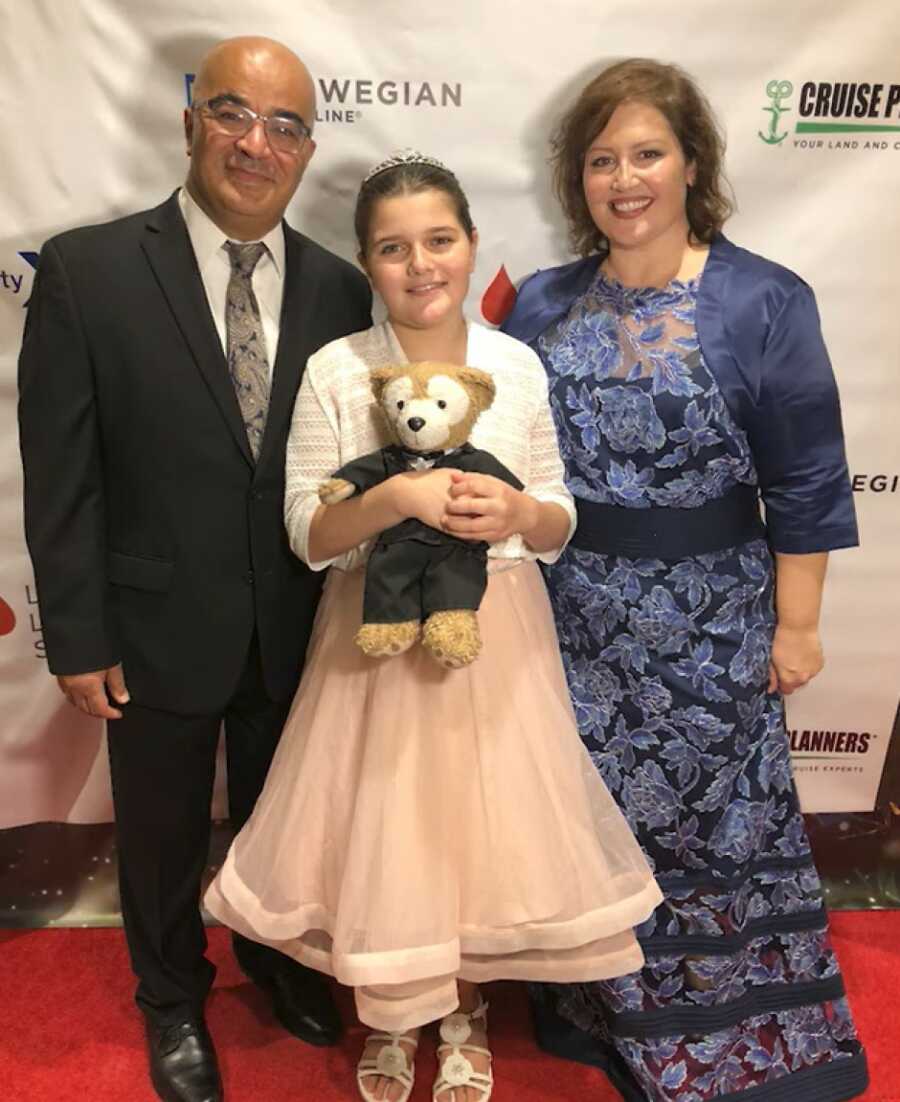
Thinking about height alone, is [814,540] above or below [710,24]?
below

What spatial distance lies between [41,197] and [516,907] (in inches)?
61.4

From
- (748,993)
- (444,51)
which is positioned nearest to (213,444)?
(444,51)

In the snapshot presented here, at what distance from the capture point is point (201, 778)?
1.76m

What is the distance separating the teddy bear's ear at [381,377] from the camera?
1.38 m

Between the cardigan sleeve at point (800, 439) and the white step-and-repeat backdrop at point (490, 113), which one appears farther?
the white step-and-repeat backdrop at point (490, 113)

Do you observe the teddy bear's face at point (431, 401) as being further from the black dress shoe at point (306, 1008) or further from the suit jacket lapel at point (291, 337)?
the black dress shoe at point (306, 1008)

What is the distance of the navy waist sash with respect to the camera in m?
1.63

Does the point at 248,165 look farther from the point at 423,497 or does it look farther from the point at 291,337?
the point at 423,497

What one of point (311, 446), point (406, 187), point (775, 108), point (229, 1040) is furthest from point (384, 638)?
point (775, 108)

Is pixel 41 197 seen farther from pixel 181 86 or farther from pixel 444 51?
pixel 444 51

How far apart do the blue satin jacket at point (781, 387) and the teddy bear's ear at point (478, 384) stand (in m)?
0.39

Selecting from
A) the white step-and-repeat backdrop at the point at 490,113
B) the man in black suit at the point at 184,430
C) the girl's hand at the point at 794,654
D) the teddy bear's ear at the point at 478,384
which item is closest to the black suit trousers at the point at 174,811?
the man in black suit at the point at 184,430

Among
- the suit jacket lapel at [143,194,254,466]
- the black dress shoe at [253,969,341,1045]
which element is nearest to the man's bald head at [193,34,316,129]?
the suit jacket lapel at [143,194,254,466]

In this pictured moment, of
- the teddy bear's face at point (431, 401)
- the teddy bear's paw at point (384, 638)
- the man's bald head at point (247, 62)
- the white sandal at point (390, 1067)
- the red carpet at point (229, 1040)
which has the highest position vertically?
the man's bald head at point (247, 62)
